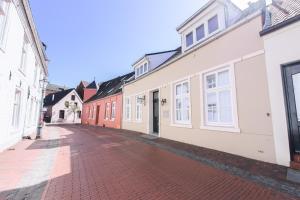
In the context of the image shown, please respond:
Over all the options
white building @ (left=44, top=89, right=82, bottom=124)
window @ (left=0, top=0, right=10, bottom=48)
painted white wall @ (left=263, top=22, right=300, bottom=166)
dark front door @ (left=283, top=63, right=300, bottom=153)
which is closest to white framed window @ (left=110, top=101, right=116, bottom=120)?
window @ (left=0, top=0, right=10, bottom=48)

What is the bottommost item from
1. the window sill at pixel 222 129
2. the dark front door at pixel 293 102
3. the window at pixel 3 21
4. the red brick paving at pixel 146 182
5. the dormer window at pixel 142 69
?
the red brick paving at pixel 146 182

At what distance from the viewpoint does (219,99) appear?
6414 millimetres

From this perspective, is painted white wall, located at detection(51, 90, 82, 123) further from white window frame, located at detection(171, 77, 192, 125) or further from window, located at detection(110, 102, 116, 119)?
white window frame, located at detection(171, 77, 192, 125)

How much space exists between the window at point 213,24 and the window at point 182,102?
249cm

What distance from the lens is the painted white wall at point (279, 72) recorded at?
4.36 meters

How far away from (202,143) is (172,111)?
8.39 ft

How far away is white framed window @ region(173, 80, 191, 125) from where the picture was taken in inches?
317

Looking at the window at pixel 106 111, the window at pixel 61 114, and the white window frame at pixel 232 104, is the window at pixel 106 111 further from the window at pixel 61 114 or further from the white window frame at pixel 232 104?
the window at pixel 61 114

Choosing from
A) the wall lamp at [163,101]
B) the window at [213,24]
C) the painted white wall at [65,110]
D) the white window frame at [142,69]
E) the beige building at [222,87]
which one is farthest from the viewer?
the painted white wall at [65,110]

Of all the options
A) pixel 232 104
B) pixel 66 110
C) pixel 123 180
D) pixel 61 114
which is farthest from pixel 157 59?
pixel 61 114

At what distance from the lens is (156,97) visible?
36.8ft

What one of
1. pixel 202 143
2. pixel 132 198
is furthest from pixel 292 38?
pixel 132 198

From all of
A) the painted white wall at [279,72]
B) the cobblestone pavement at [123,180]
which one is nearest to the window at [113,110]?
the cobblestone pavement at [123,180]

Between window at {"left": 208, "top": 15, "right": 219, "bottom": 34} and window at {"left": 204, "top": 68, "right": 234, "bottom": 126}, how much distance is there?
2093 mm
